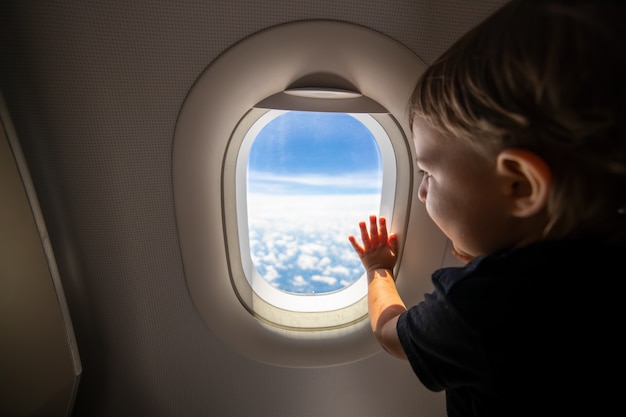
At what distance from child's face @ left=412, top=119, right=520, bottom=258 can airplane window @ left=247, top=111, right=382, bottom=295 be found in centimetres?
38

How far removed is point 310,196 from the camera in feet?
3.63

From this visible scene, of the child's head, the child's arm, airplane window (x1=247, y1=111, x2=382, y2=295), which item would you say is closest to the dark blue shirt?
the child's head

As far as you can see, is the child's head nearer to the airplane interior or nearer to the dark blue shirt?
the dark blue shirt

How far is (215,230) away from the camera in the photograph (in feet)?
2.93

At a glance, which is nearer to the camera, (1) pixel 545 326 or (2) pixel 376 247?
(1) pixel 545 326

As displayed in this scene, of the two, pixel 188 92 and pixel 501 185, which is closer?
pixel 501 185

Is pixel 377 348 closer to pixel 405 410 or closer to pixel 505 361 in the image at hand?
pixel 405 410

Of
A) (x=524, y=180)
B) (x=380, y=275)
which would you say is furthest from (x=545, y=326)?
(x=380, y=275)

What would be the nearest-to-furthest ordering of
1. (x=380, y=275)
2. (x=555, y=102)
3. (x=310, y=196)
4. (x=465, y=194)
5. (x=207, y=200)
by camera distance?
(x=555, y=102) < (x=465, y=194) < (x=207, y=200) < (x=380, y=275) < (x=310, y=196)

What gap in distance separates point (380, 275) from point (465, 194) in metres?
0.45

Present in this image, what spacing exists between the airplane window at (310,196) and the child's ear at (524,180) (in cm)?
54

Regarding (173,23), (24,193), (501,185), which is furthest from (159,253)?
(501,185)

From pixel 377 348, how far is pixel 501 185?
698 mm

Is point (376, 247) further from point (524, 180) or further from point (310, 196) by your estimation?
point (524, 180)
